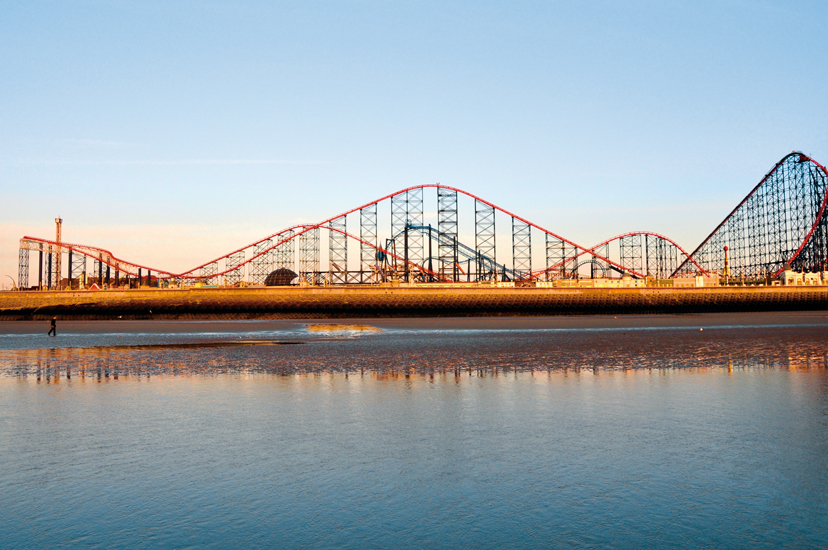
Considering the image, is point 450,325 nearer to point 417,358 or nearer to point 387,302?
point 417,358

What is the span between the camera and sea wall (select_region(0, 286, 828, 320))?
280 feet

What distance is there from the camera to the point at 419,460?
8.05 m

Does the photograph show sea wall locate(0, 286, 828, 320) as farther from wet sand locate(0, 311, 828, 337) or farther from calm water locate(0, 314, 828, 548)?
calm water locate(0, 314, 828, 548)

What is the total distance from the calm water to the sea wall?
68.7m

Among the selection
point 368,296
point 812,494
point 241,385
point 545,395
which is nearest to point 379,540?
point 812,494

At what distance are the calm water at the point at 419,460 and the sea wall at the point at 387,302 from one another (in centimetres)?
6870

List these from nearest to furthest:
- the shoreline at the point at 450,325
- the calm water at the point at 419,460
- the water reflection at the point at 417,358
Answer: the calm water at the point at 419,460 → the water reflection at the point at 417,358 → the shoreline at the point at 450,325

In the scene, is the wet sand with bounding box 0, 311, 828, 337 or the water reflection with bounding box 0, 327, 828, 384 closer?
the water reflection with bounding box 0, 327, 828, 384

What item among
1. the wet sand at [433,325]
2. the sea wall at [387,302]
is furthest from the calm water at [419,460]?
the sea wall at [387,302]

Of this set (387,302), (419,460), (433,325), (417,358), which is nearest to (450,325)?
(433,325)

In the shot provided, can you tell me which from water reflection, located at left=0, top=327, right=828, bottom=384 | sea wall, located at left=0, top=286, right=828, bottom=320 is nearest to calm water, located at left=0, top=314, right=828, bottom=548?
water reflection, located at left=0, top=327, right=828, bottom=384

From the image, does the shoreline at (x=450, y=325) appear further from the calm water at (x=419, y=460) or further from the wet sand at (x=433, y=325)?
the calm water at (x=419, y=460)

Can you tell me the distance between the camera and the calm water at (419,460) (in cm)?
571

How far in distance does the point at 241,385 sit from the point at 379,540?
10.3m
